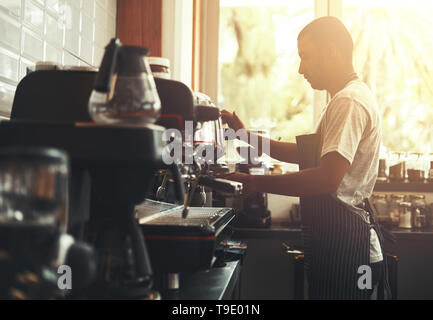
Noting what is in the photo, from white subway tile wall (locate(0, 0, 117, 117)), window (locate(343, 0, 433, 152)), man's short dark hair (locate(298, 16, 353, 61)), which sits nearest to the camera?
white subway tile wall (locate(0, 0, 117, 117))

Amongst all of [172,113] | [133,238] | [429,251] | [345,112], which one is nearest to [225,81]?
[429,251]

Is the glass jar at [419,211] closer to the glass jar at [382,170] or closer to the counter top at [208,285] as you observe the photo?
the glass jar at [382,170]

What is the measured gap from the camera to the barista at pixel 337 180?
164 centimetres

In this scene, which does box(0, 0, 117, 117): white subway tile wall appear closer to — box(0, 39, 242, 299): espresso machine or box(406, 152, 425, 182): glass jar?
box(0, 39, 242, 299): espresso machine

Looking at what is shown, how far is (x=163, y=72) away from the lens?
1506 millimetres

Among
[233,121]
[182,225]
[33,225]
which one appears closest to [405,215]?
[233,121]

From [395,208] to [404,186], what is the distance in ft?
0.87

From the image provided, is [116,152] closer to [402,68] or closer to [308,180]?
[308,180]

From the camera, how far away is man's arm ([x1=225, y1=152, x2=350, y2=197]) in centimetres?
163

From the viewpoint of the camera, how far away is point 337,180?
163cm

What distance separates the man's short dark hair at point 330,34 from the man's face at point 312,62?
24mm

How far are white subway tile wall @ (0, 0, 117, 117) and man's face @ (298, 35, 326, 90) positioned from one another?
867 millimetres

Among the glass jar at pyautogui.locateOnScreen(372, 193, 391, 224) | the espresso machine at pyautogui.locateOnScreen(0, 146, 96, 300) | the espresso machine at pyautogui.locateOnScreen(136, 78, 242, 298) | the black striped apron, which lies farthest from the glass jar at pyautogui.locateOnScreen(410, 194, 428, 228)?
the espresso machine at pyautogui.locateOnScreen(0, 146, 96, 300)
